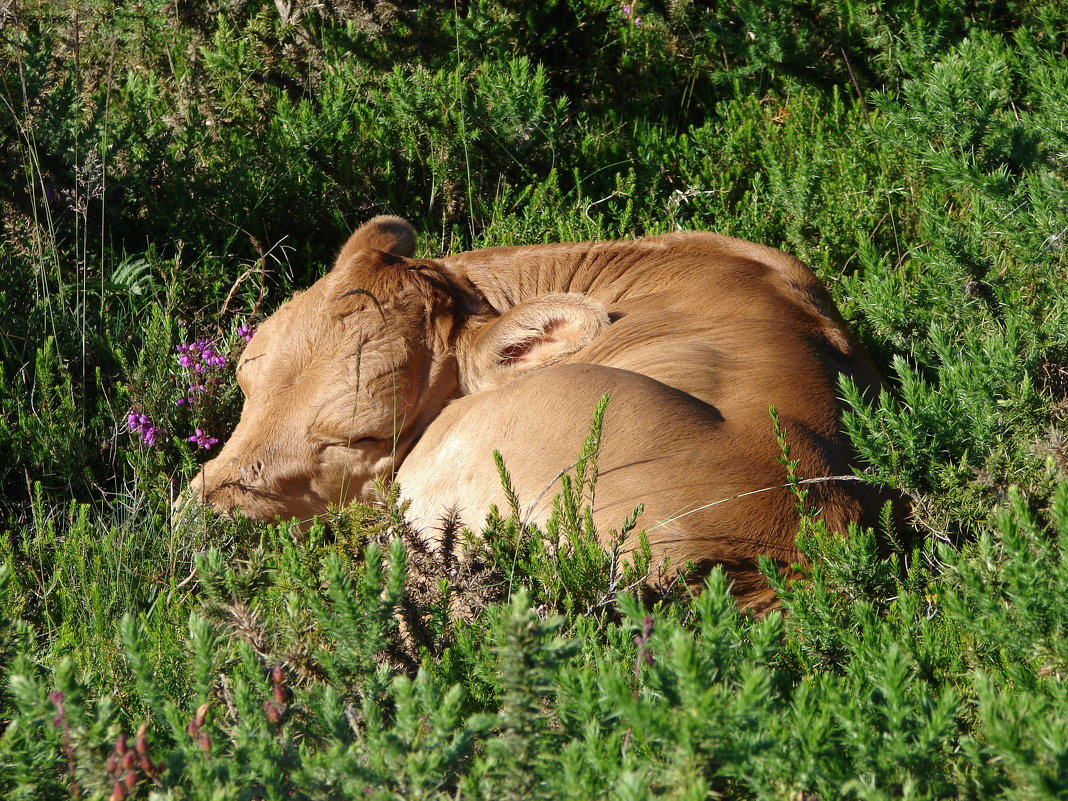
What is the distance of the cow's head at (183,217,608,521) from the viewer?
419cm

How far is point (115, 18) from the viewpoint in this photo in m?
7.04

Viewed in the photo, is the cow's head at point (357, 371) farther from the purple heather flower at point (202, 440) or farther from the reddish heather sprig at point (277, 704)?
the reddish heather sprig at point (277, 704)

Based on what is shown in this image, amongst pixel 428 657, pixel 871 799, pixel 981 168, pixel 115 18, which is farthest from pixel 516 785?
pixel 115 18

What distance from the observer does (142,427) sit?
4.85 metres

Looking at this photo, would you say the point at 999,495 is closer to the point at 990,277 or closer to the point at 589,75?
the point at 990,277

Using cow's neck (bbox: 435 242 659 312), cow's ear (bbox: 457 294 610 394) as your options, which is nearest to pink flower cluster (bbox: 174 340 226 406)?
cow's neck (bbox: 435 242 659 312)

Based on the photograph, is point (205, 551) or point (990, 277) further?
point (990, 277)

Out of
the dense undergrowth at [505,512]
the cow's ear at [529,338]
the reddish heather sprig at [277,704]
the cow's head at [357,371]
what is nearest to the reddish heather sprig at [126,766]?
the dense undergrowth at [505,512]

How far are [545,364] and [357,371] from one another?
0.80 metres

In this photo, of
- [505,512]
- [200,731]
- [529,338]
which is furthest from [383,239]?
[200,731]

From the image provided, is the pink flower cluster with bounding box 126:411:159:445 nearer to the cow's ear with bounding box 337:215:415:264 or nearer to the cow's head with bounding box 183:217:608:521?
the cow's head with bounding box 183:217:608:521

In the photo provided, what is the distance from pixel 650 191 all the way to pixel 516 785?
15.9 ft

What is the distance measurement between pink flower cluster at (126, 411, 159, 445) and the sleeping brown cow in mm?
616

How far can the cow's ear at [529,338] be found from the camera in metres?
4.11
